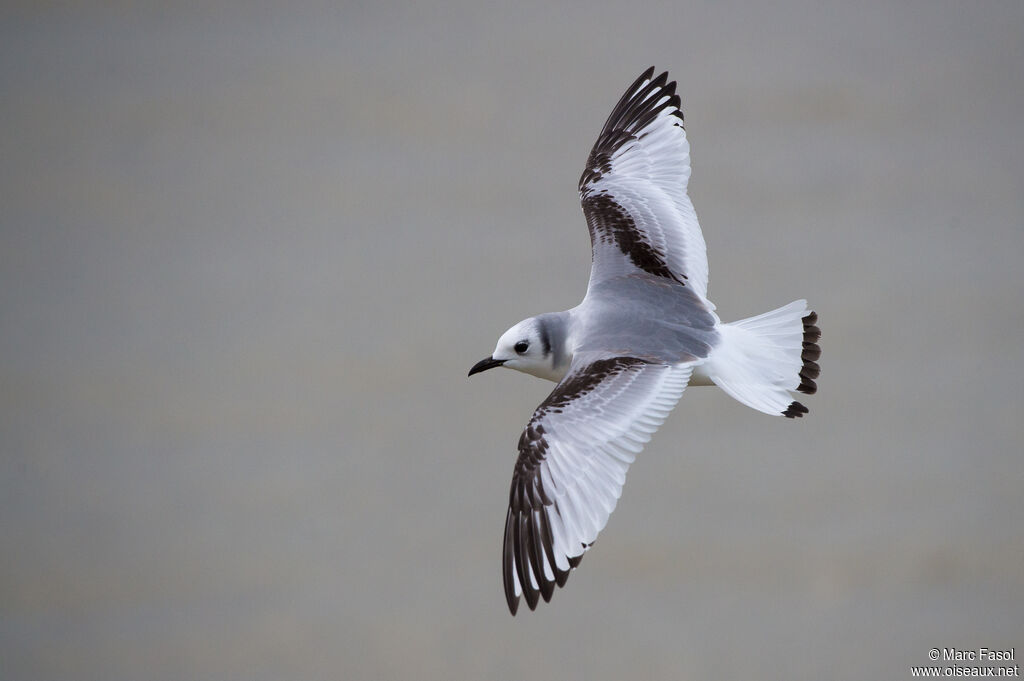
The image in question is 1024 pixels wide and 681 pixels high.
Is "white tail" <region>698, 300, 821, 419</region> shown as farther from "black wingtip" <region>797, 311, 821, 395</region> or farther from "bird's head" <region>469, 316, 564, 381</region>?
"bird's head" <region>469, 316, 564, 381</region>

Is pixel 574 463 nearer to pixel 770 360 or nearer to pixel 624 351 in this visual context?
pixel 624 351

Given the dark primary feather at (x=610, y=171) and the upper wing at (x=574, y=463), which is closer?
the upper wing at (x=574, y=463)

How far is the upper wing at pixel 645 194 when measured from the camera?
276 cm

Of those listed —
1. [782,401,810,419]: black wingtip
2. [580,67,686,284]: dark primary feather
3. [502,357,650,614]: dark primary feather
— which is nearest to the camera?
[502,357,650,614]: dark primary feather

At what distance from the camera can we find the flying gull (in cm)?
221

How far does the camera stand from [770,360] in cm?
254

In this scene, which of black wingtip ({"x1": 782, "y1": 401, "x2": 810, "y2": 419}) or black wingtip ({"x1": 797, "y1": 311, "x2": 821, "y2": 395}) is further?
black wingtip ({"x1": 797, "y1": 311, "x2": 821, "y2": 395})

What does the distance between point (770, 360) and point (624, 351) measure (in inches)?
13.3

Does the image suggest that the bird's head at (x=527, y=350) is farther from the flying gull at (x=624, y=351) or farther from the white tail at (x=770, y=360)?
the white tail at (x=770, y=360)

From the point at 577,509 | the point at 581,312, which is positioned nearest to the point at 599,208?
the point at 581,312

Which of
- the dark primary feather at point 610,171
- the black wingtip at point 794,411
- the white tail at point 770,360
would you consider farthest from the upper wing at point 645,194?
the black wingtip at point 794,411

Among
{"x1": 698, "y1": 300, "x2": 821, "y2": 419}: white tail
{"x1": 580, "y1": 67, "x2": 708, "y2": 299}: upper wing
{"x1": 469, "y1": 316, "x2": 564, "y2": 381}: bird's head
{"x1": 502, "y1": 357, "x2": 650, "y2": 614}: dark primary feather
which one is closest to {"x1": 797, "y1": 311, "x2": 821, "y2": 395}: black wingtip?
{"x1": 698, "y1": 300, "x2": 821, "y2": 419}: white tail

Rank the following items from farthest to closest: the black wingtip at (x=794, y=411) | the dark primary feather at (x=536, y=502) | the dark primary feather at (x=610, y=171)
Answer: the dark primary feather at (x=610, y=171) → the black wingtip at (x=794, y=411) → the dark primary feather at (x=536, y=502)

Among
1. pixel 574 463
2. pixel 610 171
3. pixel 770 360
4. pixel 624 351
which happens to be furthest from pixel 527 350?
pixel 610 171
